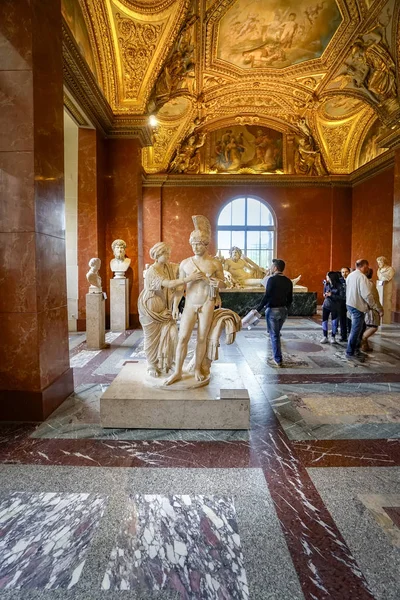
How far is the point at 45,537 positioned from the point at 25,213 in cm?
277

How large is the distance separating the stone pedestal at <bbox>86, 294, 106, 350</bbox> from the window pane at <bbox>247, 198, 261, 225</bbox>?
922 cm

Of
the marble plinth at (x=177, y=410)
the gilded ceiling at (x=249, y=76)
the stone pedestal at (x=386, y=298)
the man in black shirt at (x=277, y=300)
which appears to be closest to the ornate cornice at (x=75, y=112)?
the gilded ceiling at (x=249, y=76)

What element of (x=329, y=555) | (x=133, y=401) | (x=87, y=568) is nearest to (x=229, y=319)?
(x=133, y=401)

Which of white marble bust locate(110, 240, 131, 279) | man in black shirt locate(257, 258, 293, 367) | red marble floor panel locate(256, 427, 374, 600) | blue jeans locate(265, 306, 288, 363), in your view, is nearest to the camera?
red marble floor panel locate(256, 427, 374, 600)

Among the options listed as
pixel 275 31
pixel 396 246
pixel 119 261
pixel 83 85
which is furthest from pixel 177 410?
pixel 275 31

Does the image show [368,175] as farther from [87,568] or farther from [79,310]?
[87,568]

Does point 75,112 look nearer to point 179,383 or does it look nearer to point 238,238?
A: point 179,383

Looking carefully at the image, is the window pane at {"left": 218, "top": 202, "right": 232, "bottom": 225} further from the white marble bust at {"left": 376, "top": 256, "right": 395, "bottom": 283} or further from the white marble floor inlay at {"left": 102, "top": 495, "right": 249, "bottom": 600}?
the white marble floor inlay at {"left": 102, "top": 495, "right": 249, "bottom": 600}

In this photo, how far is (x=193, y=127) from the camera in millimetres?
12766

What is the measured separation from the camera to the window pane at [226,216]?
1378 cm

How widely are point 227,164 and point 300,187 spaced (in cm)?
327

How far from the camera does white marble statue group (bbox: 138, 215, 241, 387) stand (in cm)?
317

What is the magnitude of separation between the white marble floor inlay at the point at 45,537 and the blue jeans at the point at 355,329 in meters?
Result: 4.78

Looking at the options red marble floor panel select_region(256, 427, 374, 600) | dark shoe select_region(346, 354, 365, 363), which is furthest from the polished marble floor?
dark shoe select_region(346, 354, 365, 363)
